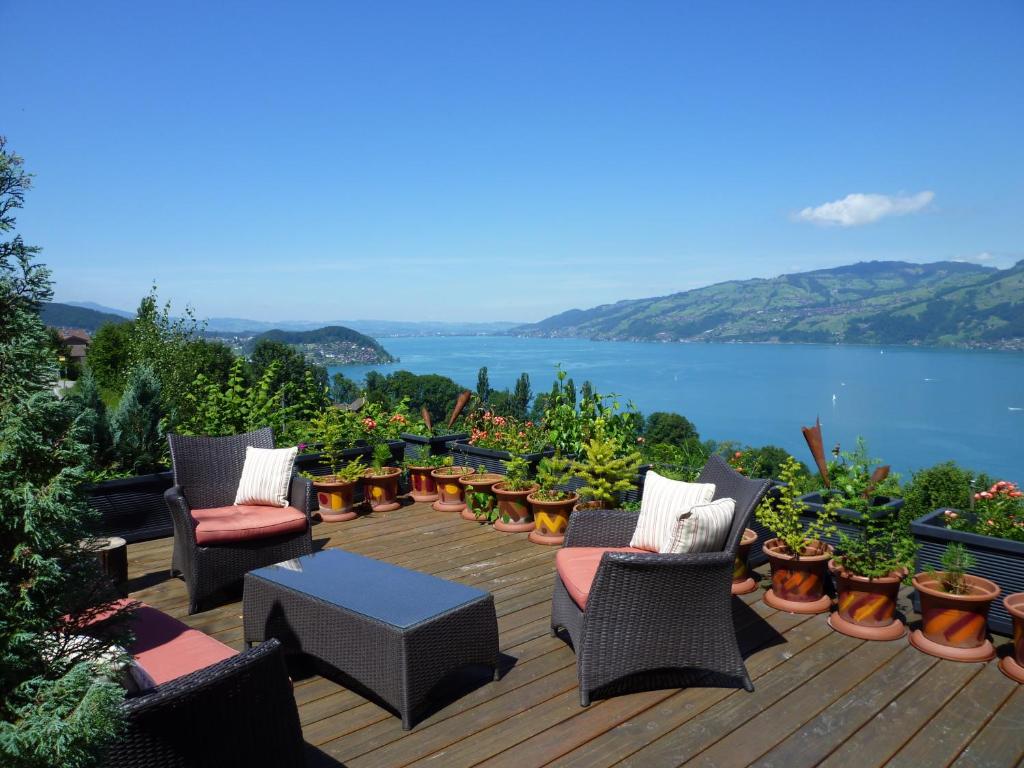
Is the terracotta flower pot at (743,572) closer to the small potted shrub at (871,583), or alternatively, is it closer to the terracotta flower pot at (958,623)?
the small potted shrub at (871,583)

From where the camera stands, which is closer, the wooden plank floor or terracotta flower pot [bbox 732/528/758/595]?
the wooden plank floor

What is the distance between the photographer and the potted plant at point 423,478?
6449mm

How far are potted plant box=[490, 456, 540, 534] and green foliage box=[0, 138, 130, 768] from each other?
407 cm

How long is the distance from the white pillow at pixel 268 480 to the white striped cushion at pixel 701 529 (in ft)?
9.15

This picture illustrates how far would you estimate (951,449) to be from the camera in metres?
73.1

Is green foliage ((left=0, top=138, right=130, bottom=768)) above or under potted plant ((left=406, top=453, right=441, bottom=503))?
above

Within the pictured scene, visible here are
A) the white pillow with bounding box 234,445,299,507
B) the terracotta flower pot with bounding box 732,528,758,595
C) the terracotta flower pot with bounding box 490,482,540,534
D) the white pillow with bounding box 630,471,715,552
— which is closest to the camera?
the white pillow with bounding box 630,471,715,552

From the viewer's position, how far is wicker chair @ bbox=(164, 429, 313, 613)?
3850 mm

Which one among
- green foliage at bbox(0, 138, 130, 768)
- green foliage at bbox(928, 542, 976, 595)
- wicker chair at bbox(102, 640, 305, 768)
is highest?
Answer: green foliage at bbox(0, 138, 130, 768)

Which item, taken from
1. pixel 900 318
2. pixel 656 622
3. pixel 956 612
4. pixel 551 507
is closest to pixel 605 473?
pixel 551 507

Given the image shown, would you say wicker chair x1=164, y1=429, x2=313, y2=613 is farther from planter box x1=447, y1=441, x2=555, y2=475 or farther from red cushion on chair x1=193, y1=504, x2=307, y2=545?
planter box x1=447, y1=441, x2=555, y2=475

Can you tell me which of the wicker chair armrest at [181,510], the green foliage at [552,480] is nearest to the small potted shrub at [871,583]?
the green foliage at [552,480]

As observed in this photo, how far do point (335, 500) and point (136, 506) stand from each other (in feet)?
5.27

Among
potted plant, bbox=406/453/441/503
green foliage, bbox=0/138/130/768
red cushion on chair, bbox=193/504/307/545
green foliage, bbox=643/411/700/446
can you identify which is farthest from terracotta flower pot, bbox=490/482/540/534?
green foliage, bbox=643/411/700/446
